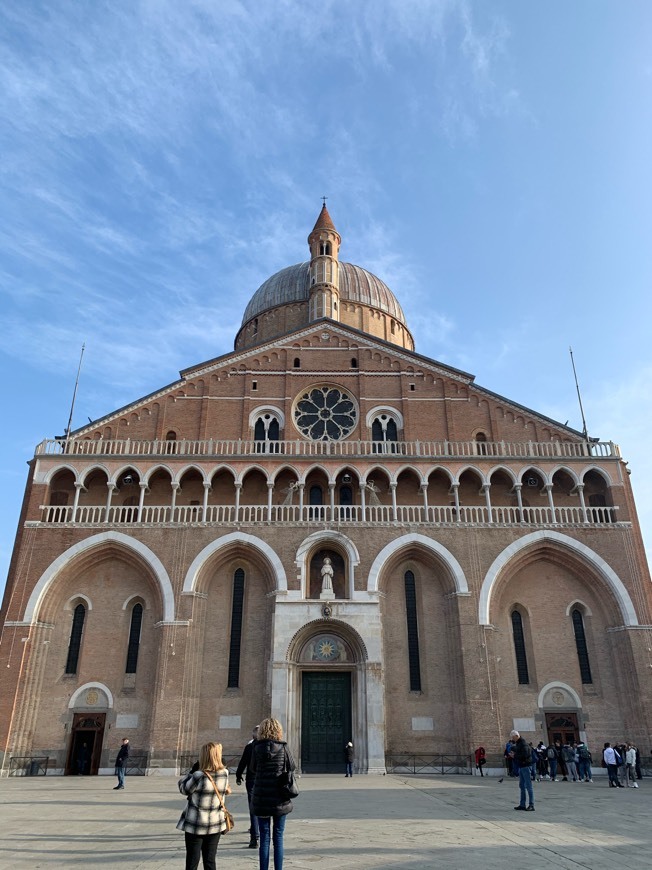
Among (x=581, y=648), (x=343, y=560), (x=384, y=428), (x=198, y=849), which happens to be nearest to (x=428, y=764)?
(x=581, y=648)

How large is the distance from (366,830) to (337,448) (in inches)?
725

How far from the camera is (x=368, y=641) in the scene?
23172 millimetres

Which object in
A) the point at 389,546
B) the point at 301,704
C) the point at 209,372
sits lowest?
the point at 301,704

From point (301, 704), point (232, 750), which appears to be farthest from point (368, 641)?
point (232, 750)

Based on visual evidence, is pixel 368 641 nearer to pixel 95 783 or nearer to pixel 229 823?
pixel 95 783

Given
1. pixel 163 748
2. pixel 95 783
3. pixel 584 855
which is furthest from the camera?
pixel 163 748

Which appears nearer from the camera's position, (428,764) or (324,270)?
(428,764)

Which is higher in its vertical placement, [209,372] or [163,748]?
[209,372]

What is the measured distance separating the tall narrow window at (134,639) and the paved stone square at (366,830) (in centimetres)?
710

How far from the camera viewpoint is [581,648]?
24.6 metres

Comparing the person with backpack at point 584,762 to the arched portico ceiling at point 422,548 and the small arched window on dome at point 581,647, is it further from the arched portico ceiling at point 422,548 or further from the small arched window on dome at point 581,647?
the arched portico ceiling at point 422,548

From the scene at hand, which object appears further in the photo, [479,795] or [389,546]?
[389,546]

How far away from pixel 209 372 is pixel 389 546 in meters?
11.3

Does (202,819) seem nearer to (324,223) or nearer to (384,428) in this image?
(384,428)
